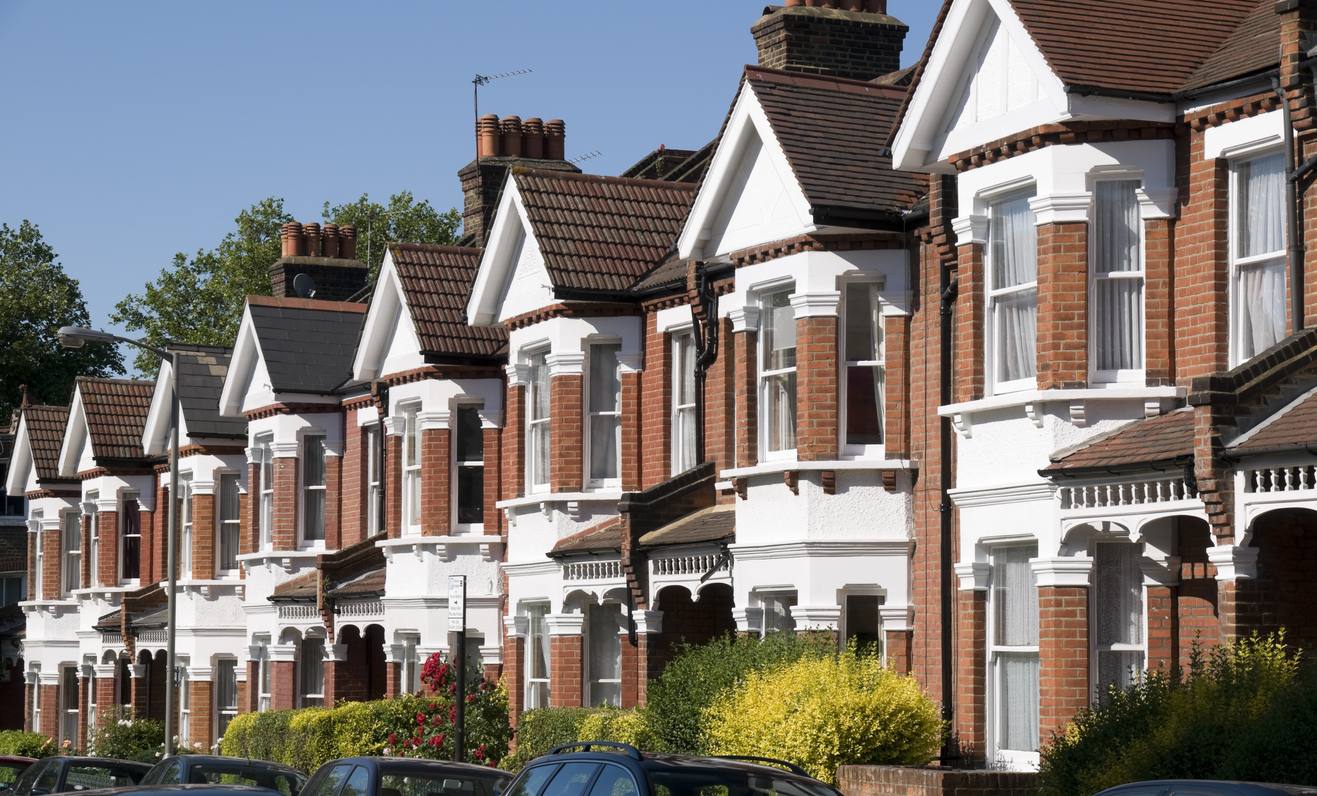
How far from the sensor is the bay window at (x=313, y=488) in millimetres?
37438

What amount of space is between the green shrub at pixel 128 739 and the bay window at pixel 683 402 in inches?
766

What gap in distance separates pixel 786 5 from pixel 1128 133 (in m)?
9.33

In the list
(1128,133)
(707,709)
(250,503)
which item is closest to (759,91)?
(1128,133)

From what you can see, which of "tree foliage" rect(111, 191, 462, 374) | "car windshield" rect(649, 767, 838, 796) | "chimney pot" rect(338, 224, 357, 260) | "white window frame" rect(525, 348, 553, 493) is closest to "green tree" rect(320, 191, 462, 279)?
"tree foliage" rect(111, 191, 462, 374)

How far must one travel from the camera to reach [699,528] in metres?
24.3

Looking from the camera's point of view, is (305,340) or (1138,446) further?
(305,340)

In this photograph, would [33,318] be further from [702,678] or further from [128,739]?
[702,678]

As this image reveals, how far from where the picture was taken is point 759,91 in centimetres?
2323

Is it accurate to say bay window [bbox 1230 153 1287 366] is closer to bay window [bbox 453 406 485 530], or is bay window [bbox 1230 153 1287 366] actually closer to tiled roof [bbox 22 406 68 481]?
bay window [bbox 453 406 485 530]

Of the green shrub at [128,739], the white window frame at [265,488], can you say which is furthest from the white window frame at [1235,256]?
the green shrub at [128,739]

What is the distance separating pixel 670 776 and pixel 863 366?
11.2 metres

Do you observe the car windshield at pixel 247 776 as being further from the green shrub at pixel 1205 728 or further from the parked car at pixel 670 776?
the green shrub at pixel 1205 728

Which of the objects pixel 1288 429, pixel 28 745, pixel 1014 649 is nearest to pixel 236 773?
pixel 1014 649

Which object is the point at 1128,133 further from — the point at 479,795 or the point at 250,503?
the point at 250,503
